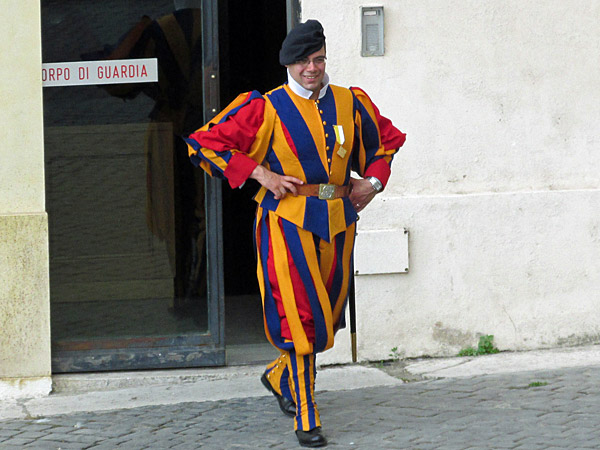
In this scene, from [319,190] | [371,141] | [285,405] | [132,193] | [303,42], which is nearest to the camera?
[303,42]

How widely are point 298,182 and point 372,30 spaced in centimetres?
174

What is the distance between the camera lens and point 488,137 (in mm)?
6266

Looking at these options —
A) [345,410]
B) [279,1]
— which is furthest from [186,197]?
[279,1]

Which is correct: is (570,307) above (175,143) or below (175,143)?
below

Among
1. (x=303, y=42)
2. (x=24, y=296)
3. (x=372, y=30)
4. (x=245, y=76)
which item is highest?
(x=245, y=76)

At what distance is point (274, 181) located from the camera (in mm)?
4676

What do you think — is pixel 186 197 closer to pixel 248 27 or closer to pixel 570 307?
pixel 570 307

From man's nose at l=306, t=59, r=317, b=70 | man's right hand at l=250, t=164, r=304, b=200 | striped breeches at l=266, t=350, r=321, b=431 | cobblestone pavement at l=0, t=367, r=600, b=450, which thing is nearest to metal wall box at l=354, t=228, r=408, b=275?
cobblestone pavement at l=0, t=367, r=600, b=450

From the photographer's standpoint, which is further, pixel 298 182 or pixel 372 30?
pixel 372 30

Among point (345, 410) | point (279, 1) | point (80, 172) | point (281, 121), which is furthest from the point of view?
point (279, 1)

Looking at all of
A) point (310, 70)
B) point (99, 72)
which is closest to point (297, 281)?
point (310, 70)

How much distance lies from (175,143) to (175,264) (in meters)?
0.71

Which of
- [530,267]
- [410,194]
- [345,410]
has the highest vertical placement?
[410,194]

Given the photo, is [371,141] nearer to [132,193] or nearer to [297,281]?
[297,281]
